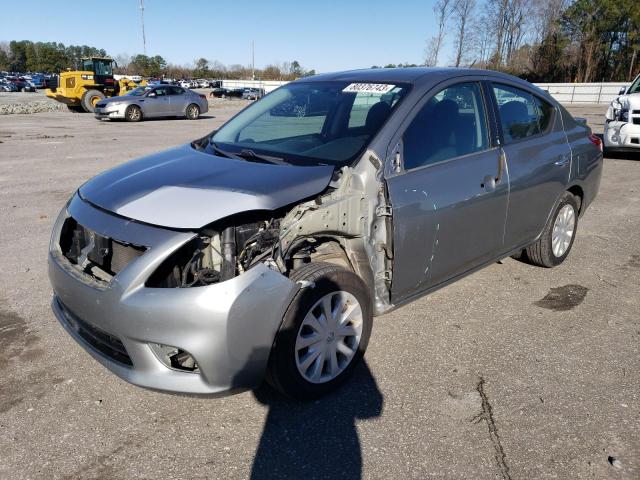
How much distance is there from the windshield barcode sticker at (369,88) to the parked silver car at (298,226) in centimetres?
1

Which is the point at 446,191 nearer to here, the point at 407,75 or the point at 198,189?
the point at 407,75

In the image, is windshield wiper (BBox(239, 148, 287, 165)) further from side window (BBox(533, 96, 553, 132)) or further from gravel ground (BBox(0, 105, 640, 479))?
side window (BBox(533, 96, 553, 132))

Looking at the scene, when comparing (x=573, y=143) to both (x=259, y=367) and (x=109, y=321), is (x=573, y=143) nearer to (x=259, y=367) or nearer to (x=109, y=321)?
(x=259, y=367)

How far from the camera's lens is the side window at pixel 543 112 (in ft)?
14.2

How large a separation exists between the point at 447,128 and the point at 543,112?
1465mm

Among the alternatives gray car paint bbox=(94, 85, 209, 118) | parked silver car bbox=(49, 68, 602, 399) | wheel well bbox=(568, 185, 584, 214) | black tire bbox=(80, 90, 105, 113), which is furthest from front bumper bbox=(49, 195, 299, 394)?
black tire bbox=(80, 90, 105, 113)

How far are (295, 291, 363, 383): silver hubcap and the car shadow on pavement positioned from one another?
161mm

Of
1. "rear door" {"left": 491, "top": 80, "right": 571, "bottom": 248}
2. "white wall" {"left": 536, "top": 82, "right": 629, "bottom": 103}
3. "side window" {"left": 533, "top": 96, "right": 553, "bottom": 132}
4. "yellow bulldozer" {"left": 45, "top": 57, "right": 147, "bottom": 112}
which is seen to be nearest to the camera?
"rear door" {"left": 491, "top": 80, "right": 571, "bottom": 248}

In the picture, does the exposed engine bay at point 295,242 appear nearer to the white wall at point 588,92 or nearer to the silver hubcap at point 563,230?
the silver hubcap at point 563,230

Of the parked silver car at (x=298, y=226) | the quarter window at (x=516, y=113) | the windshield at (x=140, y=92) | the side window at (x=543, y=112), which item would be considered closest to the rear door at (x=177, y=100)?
the windshield at (x=140, y=92)

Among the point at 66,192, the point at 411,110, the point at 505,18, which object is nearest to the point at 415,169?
the point at 411,110

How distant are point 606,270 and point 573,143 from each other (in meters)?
1.21

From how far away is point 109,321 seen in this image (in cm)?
244

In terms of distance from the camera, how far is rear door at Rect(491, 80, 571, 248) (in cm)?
388
